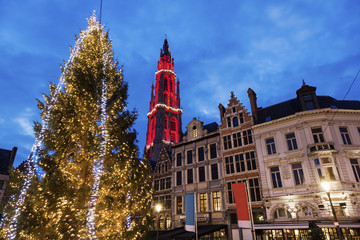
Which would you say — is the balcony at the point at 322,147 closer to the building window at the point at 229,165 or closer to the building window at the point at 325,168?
the building window at the point at 325,168

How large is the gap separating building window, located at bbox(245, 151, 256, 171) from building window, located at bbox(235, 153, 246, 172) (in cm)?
47

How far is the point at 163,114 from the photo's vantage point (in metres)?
61.6

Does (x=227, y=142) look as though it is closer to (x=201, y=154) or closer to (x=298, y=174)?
(x=201, y=154)

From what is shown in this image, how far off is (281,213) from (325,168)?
17.4ft

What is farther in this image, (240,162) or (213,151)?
(213,151)

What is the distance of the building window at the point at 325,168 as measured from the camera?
60.5ft

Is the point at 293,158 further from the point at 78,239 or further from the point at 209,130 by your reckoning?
the point at 78,239

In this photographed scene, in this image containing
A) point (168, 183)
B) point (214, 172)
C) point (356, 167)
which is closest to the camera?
point (356, 167)

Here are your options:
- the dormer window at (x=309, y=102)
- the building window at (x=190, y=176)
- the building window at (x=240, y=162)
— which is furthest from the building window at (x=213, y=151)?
the dormer window at (x=309, y=102)

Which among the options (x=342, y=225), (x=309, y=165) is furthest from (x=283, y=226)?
(x=309, y=165)

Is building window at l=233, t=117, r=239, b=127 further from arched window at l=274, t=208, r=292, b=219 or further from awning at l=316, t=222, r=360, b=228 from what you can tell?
awning at l=316, t=222, r=360, b=228

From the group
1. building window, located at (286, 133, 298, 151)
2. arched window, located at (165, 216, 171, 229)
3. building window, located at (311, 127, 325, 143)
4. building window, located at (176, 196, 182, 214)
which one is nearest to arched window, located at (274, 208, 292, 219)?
building window, located at (286, 133, 298, 151)

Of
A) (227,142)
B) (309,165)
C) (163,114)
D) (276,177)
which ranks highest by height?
(163,114)

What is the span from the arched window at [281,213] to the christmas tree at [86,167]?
13603 millimetres
